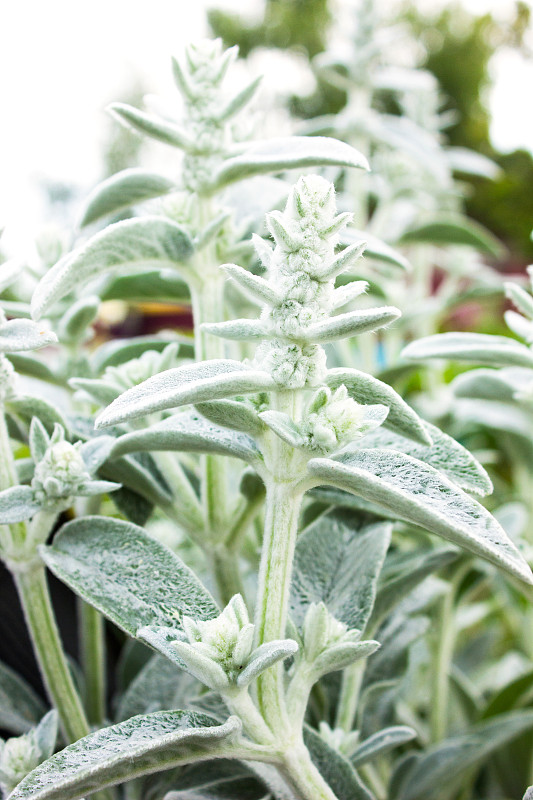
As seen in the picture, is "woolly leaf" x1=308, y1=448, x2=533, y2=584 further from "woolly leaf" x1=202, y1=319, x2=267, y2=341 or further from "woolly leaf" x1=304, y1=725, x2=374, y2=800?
"woolly leaf" x1=304, y1=725, x2=374, y2=800

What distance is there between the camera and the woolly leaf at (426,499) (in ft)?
1.00

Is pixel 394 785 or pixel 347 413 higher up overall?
pixel 347 413

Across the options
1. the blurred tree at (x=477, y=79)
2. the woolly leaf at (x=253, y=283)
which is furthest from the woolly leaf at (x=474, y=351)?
the blurred tree at (x=477, y=79)

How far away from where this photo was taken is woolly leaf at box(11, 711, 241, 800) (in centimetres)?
31

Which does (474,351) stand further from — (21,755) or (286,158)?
(21,755)

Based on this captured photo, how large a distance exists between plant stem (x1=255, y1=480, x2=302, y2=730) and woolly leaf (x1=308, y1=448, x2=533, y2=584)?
30 millimetres

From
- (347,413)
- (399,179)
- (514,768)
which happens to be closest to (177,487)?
(347,413)

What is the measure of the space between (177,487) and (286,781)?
191mm

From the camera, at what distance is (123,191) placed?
48 centimetres

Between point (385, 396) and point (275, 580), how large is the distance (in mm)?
105

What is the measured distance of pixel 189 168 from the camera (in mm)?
480

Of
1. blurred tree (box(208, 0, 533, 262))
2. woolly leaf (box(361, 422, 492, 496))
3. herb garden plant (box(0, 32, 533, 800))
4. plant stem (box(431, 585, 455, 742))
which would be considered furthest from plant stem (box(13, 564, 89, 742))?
blurred tree (box(208, 0, 533, 262))

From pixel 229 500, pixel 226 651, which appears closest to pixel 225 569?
pixel 229 500

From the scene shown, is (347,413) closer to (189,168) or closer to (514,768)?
(189,168)
